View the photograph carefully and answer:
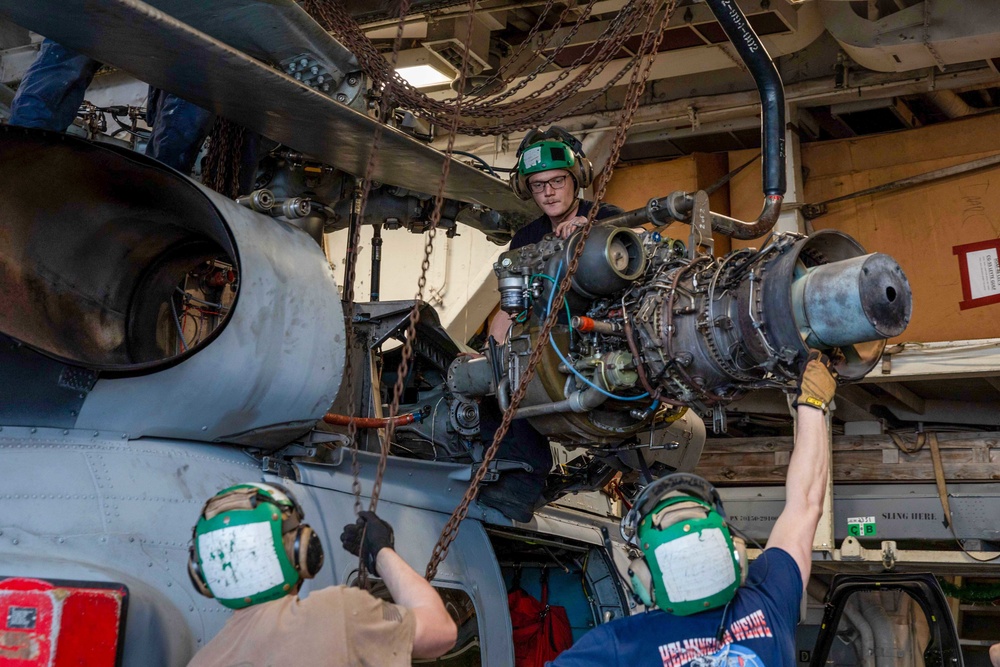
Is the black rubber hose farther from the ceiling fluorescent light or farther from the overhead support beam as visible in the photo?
the overhead support beam

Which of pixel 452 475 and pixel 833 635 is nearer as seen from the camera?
pixel 452 475

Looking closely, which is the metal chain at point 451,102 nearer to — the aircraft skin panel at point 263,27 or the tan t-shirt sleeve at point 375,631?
the aircraft skin panel at point 263,27

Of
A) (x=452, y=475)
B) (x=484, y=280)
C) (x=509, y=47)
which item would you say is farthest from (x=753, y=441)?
(x=452, y=475)

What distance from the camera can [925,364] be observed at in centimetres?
763

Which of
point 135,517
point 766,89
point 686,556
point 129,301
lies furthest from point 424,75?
point 686,556

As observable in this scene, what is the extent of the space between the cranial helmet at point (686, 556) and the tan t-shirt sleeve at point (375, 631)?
629mm

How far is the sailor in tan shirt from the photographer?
94.7 inches

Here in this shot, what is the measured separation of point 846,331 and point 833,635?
3838mm

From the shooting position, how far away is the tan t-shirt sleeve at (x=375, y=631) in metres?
2.46

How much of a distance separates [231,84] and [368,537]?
186cm

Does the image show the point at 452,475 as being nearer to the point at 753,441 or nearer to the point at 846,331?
the point at 846,331

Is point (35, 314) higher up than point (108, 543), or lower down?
higher up

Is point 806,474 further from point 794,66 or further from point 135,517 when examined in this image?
point 794,66

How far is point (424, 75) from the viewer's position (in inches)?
335
